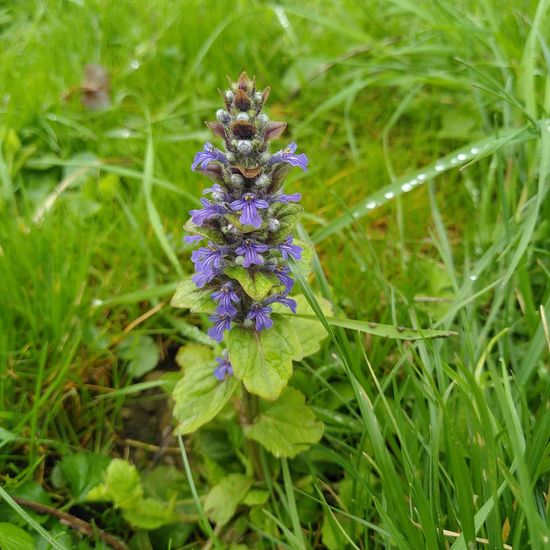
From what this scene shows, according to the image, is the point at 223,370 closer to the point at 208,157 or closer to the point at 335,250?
the point at 208,157

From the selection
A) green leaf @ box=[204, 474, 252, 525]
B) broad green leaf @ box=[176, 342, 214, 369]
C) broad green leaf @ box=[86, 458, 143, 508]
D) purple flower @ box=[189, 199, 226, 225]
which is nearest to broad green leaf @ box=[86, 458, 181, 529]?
broad green leaf @ box=[86, 458, 143, 508]

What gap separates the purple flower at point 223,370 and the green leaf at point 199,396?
17 mm

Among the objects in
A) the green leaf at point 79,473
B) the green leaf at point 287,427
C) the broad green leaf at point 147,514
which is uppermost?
the green leaf at point 79,473

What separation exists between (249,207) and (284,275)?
0.27 m

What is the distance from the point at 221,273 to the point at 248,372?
31 cm

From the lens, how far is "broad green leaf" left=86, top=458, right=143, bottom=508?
6.74 ft

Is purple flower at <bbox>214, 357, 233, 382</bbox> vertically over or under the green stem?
over

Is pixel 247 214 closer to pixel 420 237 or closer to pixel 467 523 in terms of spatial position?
pixel 467 523

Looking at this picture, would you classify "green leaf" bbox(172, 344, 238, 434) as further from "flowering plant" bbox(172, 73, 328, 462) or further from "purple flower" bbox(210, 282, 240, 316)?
"purple flower" bbox(210, 282, 240, 316)

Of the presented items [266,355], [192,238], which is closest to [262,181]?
[192,238]

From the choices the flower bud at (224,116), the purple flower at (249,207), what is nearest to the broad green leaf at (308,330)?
the purple flower at (249,207)

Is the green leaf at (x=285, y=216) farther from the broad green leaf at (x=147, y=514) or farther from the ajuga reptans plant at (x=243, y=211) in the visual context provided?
the broad green leaf at (x=147, y=514)

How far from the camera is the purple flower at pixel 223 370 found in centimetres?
195

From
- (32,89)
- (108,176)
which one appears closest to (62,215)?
(108,176)
